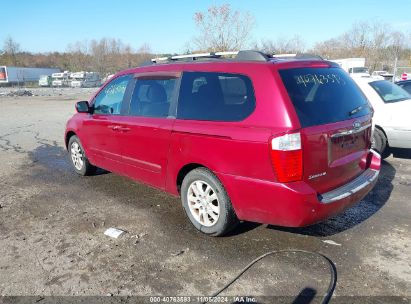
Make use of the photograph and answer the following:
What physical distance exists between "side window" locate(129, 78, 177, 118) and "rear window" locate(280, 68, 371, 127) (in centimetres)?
143

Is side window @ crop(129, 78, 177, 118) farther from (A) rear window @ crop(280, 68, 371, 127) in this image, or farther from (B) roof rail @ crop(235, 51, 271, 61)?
(A) rear window @ crop(280, 68, 371, 127)

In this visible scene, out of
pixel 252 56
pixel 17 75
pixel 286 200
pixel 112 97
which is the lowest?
pixel 286 200

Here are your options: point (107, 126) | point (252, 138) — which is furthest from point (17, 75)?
point (252, 138)

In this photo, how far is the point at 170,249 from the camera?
3.66m

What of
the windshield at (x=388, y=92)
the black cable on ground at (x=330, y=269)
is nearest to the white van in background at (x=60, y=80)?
the windshield at (x=388, y=92)

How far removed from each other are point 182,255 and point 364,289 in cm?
162

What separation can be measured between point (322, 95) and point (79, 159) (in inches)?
169

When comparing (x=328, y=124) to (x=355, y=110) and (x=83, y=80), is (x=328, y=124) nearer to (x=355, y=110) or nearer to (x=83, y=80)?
(x=355, y=110)

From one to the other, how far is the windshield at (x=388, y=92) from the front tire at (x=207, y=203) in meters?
4.41

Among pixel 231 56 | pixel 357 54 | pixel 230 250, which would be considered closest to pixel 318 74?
pixel 231 56

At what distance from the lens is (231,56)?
3.99 meters

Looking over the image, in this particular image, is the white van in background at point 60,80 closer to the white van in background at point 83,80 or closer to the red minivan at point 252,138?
the white van in background at point 83,80

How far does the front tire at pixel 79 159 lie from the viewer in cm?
605

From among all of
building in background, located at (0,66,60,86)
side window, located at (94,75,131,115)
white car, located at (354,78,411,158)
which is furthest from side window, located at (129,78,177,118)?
building in background, located at (0,66,60,86)
